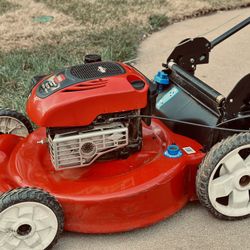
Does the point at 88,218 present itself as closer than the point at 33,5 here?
Yes

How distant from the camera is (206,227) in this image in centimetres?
175

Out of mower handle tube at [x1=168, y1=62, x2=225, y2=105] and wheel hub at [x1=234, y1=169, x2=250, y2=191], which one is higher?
mower handle tube at [x1=168, y1=62, x2=225, y2=105]

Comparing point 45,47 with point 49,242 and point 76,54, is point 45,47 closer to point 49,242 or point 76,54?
point 76,54

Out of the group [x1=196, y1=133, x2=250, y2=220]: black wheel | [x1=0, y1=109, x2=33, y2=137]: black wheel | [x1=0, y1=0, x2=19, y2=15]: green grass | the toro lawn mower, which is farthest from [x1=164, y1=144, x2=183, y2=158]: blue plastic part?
[x1=0, y1=0, x2=19, y2=15]: green grass

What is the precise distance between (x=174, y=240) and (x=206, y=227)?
0.13m

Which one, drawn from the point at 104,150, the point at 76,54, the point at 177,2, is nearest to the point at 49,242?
the point at 104,150

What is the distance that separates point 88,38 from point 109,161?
5.75 ft

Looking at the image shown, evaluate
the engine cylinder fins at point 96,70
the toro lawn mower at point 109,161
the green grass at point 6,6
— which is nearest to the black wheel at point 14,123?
the toro lawn mower at point 109,161

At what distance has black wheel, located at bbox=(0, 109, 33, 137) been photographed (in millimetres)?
1948

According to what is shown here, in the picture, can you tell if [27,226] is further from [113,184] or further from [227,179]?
[227,179]

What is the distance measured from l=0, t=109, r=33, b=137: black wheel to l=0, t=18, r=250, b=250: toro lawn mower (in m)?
0.15

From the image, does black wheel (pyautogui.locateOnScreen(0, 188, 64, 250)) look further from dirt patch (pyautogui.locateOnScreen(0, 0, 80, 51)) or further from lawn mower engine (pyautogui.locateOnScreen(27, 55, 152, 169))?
dirt patch (pyautogui.locateOnScreen(0, 0, 80, 51))

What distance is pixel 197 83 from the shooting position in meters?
1.88

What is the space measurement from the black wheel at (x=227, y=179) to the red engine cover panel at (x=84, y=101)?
0.28 metres
